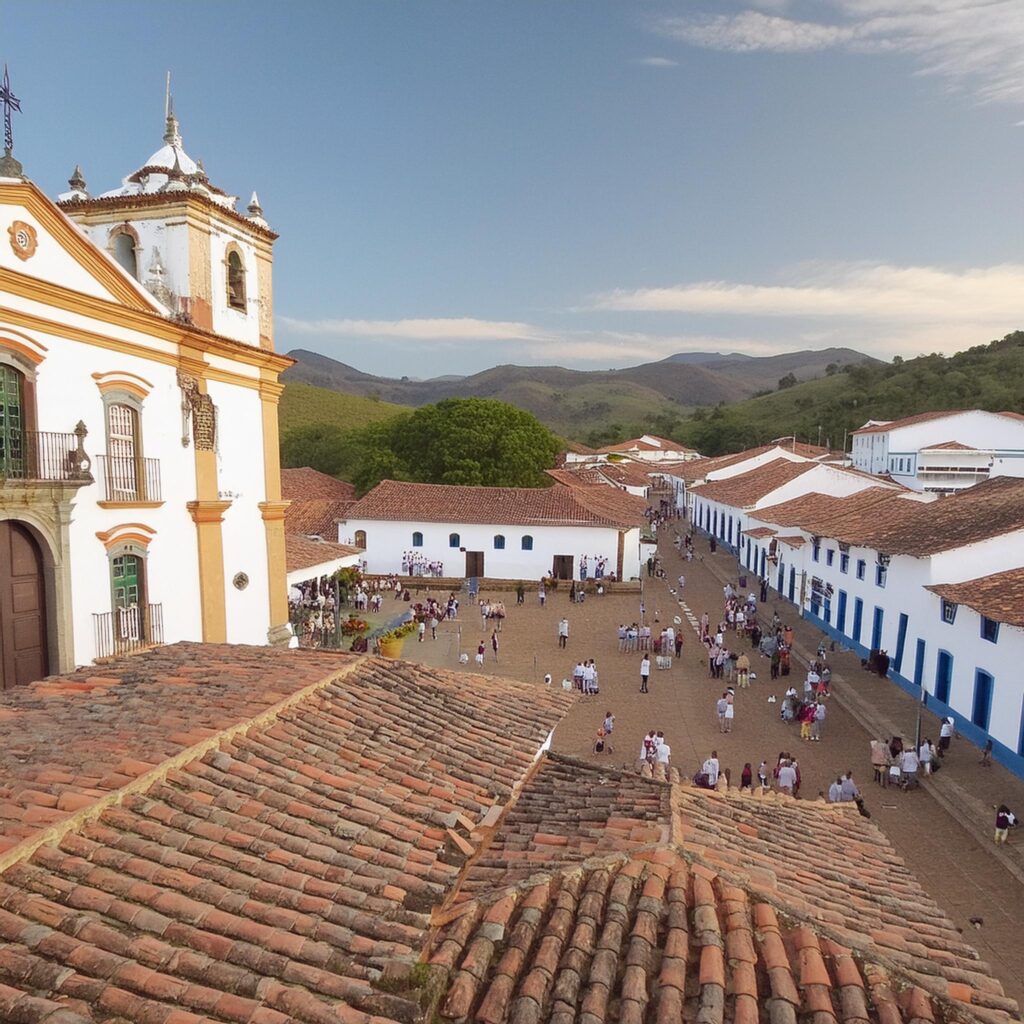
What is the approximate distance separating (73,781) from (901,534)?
19.4 metres

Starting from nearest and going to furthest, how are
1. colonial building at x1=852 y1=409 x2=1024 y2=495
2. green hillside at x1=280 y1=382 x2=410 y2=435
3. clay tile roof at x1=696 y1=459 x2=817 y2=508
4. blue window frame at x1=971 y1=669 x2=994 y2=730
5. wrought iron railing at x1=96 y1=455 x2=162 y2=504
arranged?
wrought iron railing at x1=96 y1=455 x2=162 y2=504 < blue window frame at x1=971 y1=669 x2=994 y2=730 < clay tile roof at x1=696 y1=459 x2=817 y2=508 < colonial building at x1=852 y1=409 x2=1024 y2=495 < green hillside at x1=280 y1=382 x2=410 y2=435

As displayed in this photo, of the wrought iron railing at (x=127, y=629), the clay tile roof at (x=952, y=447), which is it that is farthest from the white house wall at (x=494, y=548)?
the clay tile roof at (x=952, y=447)

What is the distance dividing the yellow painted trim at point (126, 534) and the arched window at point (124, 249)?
4.87 m

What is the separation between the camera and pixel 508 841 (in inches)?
206

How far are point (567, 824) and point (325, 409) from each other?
8825cm

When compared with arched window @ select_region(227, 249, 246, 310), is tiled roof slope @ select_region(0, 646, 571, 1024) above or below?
below

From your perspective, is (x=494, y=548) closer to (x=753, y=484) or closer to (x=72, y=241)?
(x=753, y=484)

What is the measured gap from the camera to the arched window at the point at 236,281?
1502 centimetres

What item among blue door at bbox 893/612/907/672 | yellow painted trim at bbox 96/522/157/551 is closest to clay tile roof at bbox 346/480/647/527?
blue door at bbox 893/612/907/672

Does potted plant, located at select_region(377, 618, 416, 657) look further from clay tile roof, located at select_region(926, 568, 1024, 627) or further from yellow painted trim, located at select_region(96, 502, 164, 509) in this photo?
clay tile roof, located at select_region(926, 568, 1024, 627)

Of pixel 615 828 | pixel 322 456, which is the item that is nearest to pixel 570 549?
pixel 615 828

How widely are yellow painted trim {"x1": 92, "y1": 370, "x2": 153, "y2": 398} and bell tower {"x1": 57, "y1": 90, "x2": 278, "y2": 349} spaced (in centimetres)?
171

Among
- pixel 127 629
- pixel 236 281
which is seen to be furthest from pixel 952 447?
pixel 127 629

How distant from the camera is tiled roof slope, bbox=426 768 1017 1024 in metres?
3.48
